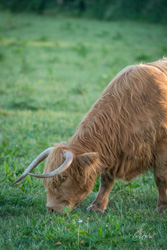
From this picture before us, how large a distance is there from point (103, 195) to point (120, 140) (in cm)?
75

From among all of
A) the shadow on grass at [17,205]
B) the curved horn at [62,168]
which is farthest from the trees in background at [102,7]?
the curved horn at [62,168]

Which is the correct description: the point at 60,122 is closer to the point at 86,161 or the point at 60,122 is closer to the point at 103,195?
the point at 103,195

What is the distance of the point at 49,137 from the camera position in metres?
6.57

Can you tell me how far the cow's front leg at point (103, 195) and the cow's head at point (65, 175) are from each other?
0.53 meters

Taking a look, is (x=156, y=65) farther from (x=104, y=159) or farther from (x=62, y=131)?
(x=62, y=131)

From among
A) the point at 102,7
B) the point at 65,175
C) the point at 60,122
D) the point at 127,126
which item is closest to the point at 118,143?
the point at 127,126

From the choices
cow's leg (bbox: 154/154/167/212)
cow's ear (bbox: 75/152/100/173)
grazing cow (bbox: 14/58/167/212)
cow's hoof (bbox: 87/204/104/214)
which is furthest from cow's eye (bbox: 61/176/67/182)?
cow's leg (bbox: 154/154/167/212)

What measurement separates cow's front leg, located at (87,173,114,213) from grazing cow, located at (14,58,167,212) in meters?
0.01

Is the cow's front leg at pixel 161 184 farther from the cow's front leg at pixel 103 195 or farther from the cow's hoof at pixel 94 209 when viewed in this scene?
the cow's hoof at pixel 94 209

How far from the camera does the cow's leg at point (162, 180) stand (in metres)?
4.29

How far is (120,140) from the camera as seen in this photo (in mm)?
4086

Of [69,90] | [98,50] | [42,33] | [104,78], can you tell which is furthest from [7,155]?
[42,33]

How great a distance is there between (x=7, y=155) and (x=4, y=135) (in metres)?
1.05

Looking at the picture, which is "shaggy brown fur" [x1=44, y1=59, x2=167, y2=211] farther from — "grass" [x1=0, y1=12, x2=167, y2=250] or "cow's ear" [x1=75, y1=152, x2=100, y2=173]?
"grass" [x1=0, y1=12, x2=167, y2=250]
